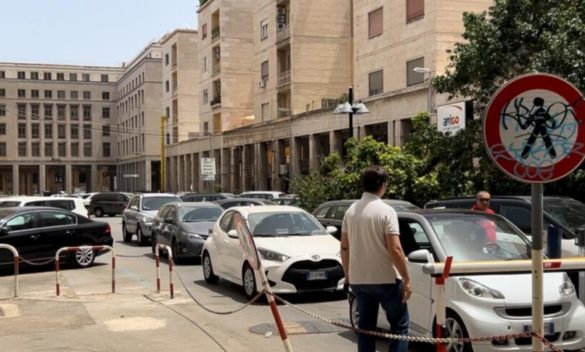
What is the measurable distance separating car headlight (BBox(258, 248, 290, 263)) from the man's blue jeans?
17.4 ft

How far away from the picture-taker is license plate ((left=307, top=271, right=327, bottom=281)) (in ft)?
36.5

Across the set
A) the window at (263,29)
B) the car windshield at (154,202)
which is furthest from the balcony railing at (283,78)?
the car windshield at (154,202)

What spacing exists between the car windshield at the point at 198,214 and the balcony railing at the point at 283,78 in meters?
33.7

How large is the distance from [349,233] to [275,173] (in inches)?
1822

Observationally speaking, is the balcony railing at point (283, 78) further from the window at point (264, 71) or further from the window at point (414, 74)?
the window at point (414, 74)

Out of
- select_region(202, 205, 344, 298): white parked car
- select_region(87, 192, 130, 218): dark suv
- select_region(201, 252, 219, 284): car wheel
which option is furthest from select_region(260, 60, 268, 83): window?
select_region(202, 205, 344, 298): white parked car

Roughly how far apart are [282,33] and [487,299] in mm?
46790

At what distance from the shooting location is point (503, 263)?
6512 mm

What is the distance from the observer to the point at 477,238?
312 inches

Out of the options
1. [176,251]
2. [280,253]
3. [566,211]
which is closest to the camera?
[280,253]

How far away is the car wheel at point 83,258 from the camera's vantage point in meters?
17.0

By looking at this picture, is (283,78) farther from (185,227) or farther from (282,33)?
(185,227)

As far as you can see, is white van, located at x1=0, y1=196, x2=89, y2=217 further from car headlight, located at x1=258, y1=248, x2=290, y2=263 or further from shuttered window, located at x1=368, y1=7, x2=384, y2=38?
shuttered window, located at x1=368, y1=7, x2=384, y2=38

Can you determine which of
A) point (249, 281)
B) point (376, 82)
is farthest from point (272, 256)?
point (376, 82)
